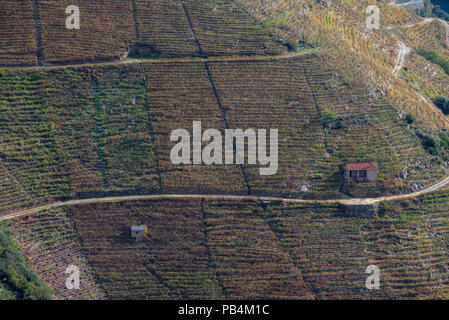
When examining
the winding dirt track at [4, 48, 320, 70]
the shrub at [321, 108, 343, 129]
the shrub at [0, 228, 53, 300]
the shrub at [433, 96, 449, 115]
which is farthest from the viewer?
the shrub at [433, 96, 449, 115]

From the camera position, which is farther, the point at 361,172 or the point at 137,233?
the point at 361,172

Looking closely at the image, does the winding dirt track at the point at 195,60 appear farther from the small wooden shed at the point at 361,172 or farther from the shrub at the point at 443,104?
the shrub at the point at 443,104

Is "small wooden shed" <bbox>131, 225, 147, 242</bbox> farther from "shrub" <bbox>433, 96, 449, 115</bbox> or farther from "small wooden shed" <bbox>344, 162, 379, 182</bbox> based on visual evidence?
"shrub" <bbox>433, 96, 449, 115</bbox>

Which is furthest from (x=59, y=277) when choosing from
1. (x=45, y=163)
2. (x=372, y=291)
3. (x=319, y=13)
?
(x=319, y=13)

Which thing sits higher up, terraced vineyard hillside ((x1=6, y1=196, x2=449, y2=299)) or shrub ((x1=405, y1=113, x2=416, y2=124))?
shrub ((x1=405, y1=113, x2=416, y2=124))

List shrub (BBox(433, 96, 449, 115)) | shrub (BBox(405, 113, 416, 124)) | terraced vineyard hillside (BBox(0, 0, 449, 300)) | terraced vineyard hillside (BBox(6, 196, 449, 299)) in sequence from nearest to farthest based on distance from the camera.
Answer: terraced vineyard hillside (BBox(6, 196, 449, 299)) → terraced vineyard hillside (BBox(0, 0, 449, 300)) → shrub (BBox(405, 113, 416, 124)) → shrub (BBox(433, 96, 449, 115))

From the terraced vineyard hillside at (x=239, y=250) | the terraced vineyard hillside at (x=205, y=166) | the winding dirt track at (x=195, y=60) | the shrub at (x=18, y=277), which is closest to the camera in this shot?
the shrub at (x=18, y=277)

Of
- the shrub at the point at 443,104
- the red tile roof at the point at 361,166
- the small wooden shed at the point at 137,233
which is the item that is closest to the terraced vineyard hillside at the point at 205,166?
the small wooden shed at the point at 137,233

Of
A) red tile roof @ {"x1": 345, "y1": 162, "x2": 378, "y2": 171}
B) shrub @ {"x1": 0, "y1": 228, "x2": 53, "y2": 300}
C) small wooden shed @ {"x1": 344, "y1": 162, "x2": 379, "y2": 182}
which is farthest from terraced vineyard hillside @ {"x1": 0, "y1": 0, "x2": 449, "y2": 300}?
red tile roof @ {"x1": 345, "y1": 162, "x2": 378, "y2": 171}

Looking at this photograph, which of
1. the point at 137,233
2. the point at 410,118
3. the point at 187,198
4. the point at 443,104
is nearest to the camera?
the point at 137,233

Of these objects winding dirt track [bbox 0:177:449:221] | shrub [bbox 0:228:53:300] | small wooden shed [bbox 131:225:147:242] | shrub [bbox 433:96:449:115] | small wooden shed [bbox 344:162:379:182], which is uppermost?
shrub [bbox 433:96:449:115]

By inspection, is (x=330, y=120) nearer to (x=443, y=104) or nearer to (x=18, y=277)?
(x=443, y=104)

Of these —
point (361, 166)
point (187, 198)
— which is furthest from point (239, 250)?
point (361, 166)

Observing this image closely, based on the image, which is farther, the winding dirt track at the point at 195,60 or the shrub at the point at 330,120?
the winding dirt track at the point at 195,60
